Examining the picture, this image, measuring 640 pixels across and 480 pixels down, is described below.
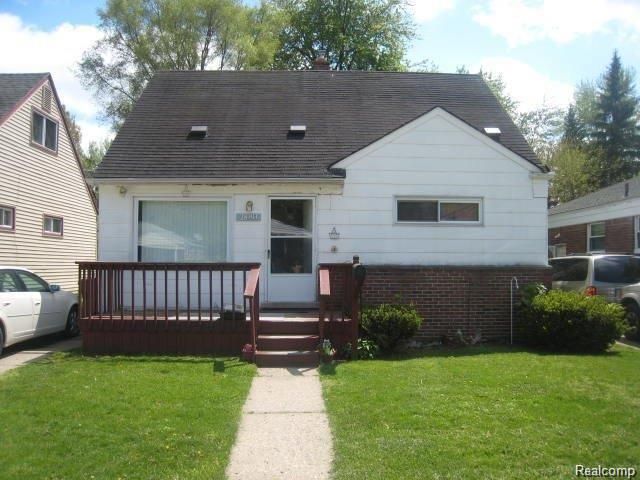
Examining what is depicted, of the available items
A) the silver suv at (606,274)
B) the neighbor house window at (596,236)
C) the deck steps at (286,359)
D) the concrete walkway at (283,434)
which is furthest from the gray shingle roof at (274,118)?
the neighbor house window at (596,236)

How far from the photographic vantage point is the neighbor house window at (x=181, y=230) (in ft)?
35.7

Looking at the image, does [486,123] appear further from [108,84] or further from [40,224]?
[108,84]

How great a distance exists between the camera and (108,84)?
27.2 metres

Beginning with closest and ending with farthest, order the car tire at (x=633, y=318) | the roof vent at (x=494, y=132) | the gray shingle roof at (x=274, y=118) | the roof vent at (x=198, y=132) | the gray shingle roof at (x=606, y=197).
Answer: the car tire at (x=633, y=318), the gray shingle roof at (x=274, y=118), the roof vent at (x=198, y=132), the roof vent at (x=494, y=132), the gray shingle roof at (x=606, y=197)

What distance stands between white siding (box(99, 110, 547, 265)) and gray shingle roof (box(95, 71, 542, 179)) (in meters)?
0.47

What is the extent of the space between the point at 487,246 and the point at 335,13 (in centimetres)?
2466

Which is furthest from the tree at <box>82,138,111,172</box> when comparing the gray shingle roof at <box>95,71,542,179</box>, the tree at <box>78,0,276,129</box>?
the gray shingle roof at <box>95,71,542,179</box>

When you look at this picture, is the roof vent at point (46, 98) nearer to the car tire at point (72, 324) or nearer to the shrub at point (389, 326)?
the car tire at point (72, 324)

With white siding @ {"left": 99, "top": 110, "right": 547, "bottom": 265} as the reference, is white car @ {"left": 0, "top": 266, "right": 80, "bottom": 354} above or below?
below

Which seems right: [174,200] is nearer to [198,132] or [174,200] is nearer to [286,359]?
[198,132]

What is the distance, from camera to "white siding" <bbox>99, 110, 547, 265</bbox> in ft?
35.0

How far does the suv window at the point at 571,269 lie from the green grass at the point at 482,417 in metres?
4.05

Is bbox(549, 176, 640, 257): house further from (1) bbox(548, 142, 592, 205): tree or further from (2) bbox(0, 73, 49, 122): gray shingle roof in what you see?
(2) bbox(0, 73, 49, 122): gray shingle roof

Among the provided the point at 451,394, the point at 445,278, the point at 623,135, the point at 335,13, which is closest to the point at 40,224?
the point at 445,278
